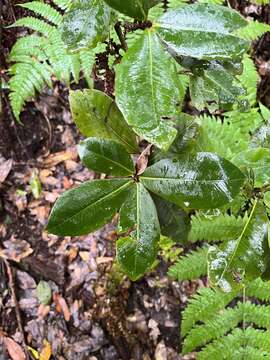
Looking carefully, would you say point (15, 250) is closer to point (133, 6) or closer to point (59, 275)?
point (59, 275)

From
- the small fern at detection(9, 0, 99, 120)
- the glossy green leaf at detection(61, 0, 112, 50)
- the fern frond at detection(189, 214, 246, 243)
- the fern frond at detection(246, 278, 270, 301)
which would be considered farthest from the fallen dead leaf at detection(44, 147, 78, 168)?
the glossy green leaf at detection(61, 0, 112, 50)

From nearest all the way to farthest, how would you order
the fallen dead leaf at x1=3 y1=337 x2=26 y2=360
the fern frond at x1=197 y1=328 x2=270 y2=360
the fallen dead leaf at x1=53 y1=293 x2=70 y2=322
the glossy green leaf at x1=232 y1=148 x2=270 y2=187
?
the glossy green leaf at x1=232 y1=148 x2=270 y2=187 < the fern frond at x1=197 y1=328 x2=270 y2=360 < the fallen dead leaf at x1=3 y1=337 x2=26 y2=360 < the fallen dead leaf at x1=53 y1=293 x2=70 y2=322

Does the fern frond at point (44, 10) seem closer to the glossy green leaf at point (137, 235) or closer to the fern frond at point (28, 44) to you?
the fern frond at point (28, 44)

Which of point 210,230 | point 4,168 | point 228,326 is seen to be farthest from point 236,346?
point 4,168

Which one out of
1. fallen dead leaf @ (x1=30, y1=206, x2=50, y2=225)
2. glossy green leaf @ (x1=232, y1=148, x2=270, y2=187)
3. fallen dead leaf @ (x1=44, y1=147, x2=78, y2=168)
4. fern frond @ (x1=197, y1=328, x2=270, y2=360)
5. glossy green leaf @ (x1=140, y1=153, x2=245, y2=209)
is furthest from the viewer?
fallen dead leaf @ (x1=44, y1=147, x2=78, y2=168)

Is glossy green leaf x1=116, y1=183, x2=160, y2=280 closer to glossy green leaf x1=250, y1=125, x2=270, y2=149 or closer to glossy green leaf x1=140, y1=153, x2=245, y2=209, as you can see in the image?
glossy green leaf x1=140, y1=153, x2=245, y2=209

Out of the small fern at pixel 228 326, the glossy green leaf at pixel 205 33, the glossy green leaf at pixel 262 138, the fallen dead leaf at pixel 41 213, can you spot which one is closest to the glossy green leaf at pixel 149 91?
the glossy green leaf at pixel 205 33

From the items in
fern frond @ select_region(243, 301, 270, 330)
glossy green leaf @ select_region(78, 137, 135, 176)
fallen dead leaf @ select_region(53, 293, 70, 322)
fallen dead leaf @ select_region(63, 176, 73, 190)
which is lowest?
fallen dead leaf @ select_region(53, 293, 70, 322)
